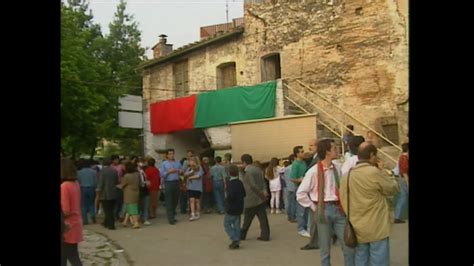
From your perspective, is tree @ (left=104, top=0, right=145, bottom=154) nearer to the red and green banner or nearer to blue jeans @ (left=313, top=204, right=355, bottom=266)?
the red and green banner

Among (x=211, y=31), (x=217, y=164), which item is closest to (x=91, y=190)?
(x=217, y=164)

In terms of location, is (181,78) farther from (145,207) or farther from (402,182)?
(402,182)

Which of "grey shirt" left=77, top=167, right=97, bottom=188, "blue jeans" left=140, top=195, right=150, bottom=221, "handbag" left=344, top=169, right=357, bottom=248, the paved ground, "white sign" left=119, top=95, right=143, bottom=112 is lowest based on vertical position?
the paved ground

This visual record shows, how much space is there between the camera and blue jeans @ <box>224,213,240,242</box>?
9.44m

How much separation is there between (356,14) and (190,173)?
854cm

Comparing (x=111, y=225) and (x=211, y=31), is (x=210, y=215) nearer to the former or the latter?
(x=111, y=225)

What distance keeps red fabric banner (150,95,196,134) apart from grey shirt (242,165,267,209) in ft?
38.5

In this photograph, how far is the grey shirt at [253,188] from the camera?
9891 millimetres

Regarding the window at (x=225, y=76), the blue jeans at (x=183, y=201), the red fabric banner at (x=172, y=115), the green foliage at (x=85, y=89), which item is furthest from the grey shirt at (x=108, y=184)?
the window at (x=225, y=76)

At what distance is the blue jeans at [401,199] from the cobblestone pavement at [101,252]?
5.46 meters

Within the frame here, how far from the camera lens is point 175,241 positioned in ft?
34.0

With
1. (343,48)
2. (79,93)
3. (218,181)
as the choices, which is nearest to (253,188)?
(218,181)

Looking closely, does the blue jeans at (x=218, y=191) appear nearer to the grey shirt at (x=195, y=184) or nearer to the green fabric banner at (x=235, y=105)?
the grey shirt at (x=195, y=184)

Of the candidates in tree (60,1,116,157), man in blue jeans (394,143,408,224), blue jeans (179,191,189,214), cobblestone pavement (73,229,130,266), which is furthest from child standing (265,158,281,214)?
tree (60,1,116,157)
